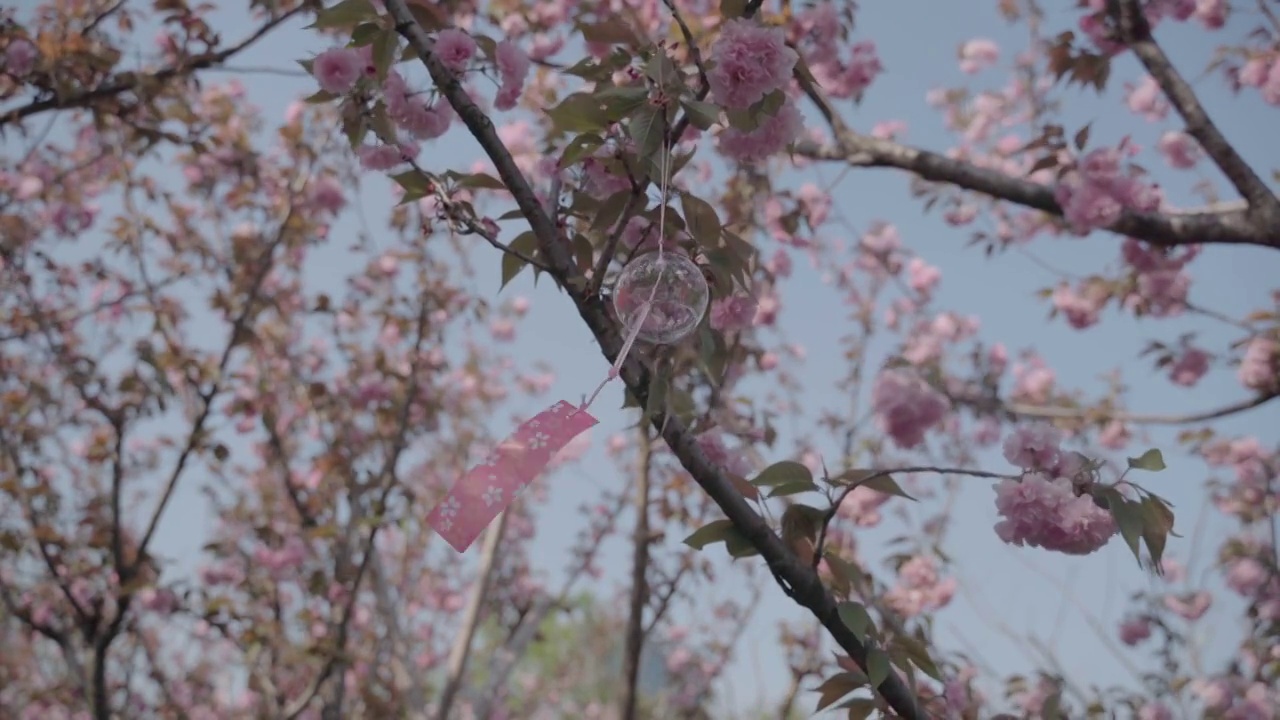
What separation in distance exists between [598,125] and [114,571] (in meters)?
2.64

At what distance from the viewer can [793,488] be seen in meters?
1.28

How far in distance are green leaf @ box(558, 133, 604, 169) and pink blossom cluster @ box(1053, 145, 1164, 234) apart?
6.04 feet

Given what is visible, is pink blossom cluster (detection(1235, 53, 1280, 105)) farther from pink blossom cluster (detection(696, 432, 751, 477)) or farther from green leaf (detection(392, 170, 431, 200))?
green leaf (detection(392, 170, 431, 200))

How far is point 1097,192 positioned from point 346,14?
2.10 meters

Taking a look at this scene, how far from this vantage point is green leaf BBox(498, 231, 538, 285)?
142 cm

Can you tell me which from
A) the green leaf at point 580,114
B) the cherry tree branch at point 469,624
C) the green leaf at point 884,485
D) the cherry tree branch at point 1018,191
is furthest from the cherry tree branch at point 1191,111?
the cherry tree branch at point 469,624

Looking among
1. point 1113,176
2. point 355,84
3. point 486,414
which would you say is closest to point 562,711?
point 486,414

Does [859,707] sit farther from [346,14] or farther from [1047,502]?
[346,14]

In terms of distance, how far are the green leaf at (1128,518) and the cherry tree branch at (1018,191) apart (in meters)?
1.40

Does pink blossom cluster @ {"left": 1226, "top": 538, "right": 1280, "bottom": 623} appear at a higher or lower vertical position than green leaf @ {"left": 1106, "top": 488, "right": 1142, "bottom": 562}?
higher

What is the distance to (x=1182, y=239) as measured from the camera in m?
2.52

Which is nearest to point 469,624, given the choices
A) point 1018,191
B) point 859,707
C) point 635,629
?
point 635,629

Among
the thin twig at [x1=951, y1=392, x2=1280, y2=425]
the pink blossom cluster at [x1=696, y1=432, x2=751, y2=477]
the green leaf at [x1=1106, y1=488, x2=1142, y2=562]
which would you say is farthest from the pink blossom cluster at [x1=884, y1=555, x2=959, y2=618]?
the green leaf at [x1=1106, y1=488, x2=1142, y2=562]

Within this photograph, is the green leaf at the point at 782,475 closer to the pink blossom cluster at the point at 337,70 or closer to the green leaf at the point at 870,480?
the green leaf at the point at 870,480
